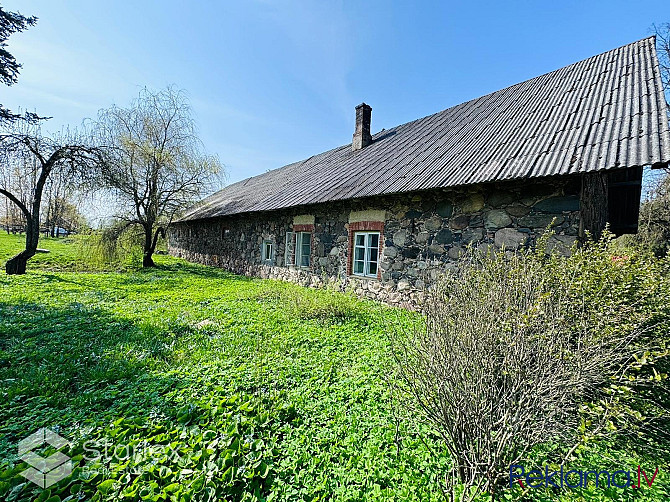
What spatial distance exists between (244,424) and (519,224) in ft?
15.9

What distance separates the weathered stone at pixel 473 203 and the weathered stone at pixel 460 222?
0.36ft

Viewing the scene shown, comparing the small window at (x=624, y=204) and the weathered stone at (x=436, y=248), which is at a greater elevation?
the small window at (x=624, y=204)

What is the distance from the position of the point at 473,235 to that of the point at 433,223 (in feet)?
2.73

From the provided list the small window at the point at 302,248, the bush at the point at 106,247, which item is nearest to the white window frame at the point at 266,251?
the small window at the point at 302,248

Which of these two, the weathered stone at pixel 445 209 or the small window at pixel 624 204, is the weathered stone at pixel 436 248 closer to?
the weathered stone at pixel 445 209

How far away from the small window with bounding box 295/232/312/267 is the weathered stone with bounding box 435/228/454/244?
4411mm

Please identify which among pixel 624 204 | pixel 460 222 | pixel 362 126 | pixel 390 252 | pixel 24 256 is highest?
pixel 362 126

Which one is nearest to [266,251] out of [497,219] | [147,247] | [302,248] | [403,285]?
[302,248]

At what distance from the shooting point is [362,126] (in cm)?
1092

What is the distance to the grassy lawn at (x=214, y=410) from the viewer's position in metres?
1.91

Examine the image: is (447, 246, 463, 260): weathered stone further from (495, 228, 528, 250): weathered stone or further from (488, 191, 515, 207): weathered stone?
(488, 191, 515, 207): weathered stone

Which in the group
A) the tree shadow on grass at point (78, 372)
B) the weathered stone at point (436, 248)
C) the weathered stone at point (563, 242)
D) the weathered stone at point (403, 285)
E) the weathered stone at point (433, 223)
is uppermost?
the weathered stone at point (433, 223)

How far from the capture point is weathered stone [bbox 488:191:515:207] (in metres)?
4.94

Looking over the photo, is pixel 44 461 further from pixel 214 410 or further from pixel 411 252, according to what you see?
pixel 411 252
